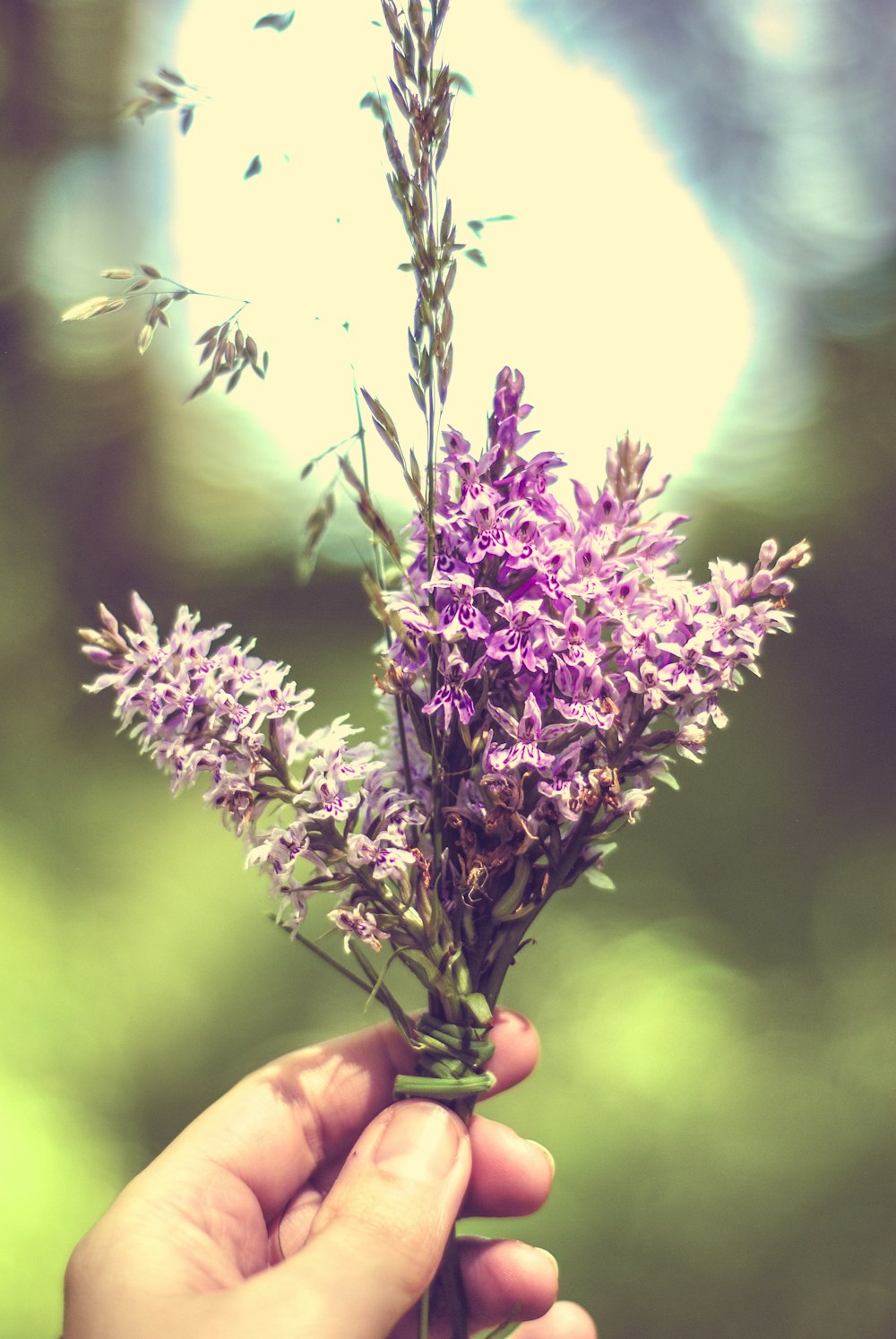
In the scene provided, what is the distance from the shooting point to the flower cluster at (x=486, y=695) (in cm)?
61

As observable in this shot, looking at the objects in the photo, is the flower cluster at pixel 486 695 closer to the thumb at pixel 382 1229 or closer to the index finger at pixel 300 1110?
the thumb at pixel 382 1229

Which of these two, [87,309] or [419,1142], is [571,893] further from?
[87,309]

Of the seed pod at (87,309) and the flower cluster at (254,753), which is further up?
the seed pod at (87,309)

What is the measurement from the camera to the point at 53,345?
2137mm

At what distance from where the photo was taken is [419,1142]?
0.70m

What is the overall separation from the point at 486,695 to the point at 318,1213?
0.45 metres

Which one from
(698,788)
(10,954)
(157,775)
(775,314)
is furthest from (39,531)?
(775,314)

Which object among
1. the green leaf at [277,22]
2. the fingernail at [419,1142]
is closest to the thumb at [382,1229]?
the fingernail at [419,1142]

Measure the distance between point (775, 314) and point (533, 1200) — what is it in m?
1.76

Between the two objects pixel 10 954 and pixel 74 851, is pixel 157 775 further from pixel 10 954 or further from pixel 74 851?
pixel 10 954

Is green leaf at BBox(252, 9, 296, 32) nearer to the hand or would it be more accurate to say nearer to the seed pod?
the seed pod

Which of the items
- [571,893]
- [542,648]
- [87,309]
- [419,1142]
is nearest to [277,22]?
[87,309]

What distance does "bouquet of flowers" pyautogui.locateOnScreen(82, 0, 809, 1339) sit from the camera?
1.97ft

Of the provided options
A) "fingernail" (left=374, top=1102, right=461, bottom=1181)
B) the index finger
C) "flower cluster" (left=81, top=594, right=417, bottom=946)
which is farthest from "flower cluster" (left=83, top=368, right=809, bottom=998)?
the index finger
